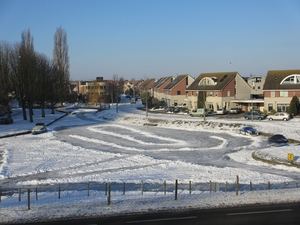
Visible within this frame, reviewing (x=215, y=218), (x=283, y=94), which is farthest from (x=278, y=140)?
(x=215, y=218)

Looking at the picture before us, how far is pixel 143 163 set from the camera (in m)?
29.9

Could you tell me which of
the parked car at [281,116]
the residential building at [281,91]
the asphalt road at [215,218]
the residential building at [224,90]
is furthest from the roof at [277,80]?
the asphalt road at [215,218]

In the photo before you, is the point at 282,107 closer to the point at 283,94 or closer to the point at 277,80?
→ the point at 283,94

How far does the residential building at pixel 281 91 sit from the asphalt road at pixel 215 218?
47.2m

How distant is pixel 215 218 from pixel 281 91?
5037cm

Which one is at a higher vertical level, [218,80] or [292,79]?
[218,80]

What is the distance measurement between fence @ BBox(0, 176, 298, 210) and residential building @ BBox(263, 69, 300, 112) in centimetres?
3944

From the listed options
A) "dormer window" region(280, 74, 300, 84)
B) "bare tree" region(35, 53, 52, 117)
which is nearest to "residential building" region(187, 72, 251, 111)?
"dormer window" region(280, 74, 300, 84)

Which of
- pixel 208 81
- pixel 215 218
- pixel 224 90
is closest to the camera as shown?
pixel 215 218

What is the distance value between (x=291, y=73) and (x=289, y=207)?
5184cm

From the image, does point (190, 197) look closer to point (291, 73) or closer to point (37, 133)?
point (37, 133)

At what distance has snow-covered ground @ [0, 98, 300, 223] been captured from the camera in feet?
53.7

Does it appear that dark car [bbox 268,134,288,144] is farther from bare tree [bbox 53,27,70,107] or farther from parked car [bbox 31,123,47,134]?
bare tree [bbox 53,27,70,107]

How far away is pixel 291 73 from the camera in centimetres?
6284
